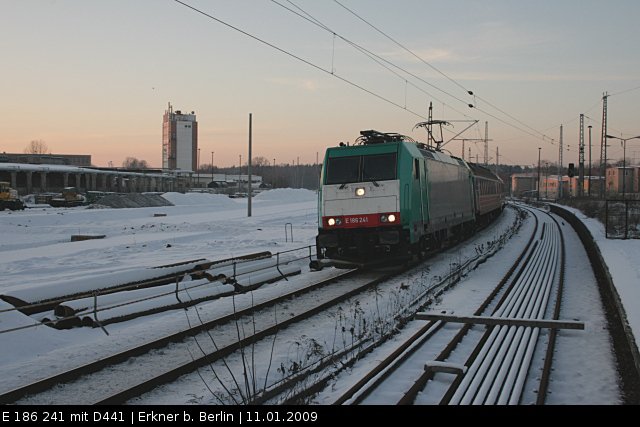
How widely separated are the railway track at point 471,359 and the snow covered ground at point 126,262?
4.28ft

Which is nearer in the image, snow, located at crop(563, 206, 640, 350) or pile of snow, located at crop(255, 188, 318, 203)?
snow, located at crop(563, 206, 640, 350)

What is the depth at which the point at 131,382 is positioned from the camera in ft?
23.2

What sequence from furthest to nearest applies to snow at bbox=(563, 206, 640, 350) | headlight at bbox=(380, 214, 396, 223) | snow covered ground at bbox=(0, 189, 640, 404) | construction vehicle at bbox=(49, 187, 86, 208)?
construction vehicle at bbox=(49, 187, 86, 208)
headlight at bbox=(380, 214, 396, 223)
snow at bbox=(563, 206, 640, 350)
snow covered ground at bbox=(0, 189, 640, 404)

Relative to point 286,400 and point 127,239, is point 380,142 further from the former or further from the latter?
point 127,239

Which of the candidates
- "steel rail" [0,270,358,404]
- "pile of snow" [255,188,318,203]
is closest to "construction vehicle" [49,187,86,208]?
"pile of snow" [255,188,318,203]

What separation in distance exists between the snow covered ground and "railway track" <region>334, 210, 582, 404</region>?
4.28 feet

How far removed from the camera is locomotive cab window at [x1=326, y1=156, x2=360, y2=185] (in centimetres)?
1532

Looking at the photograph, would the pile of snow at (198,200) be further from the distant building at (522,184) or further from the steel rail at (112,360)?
the distant building at (522,184)

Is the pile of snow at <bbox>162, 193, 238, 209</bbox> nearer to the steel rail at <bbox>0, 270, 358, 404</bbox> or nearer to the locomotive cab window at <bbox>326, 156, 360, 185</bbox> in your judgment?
the locomotive cab window at <bbox>326, 156, 360, 185</bbox>

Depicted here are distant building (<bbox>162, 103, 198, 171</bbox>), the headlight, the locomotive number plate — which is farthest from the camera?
distant building (<bbox>162, 103, 198, 171</bbox>)

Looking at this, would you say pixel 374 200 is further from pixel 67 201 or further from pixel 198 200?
pixel 198 200

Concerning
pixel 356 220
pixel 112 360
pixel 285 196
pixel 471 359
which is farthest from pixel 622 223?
pixel 285 196

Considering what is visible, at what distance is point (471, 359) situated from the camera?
24.9 feet

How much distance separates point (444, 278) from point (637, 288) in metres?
4.56
